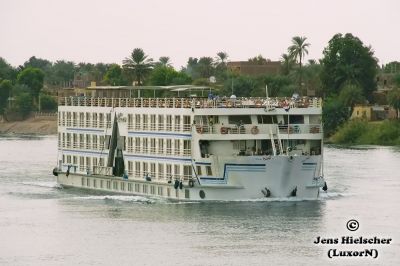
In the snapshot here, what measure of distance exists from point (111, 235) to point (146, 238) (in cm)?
189

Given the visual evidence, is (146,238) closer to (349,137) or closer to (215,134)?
(215,134)

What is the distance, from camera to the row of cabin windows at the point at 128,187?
7381 centimetres

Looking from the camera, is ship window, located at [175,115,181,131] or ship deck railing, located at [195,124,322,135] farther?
ship window, located at [175,115,181,131]

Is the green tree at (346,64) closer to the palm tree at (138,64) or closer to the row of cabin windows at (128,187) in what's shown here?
the palm tree at (138,64)

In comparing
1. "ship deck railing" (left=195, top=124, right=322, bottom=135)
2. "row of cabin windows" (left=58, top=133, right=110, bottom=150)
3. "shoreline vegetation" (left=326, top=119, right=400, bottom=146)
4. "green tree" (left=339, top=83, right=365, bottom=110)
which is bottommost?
"shoreline vegetation" (left=326, top=119, right=400, bottom=146)

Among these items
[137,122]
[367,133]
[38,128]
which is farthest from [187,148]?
[38,128]

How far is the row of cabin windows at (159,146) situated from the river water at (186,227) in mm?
2672

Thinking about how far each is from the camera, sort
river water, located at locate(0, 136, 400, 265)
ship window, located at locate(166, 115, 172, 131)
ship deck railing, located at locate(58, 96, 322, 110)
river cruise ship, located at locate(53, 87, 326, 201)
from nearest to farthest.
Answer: river water, located at locate(0, 136, 400, 265) → river cruise ship, located at locate(53, 87, 326, 201) → ship deck railing, located at locate(58, 96, 322, 110) → ship window, located at locate(166, 115, 172, 131)

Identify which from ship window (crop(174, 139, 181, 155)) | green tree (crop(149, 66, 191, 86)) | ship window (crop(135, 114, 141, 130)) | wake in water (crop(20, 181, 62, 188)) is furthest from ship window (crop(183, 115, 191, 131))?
green tree (crop(149, 66, 191, 86))

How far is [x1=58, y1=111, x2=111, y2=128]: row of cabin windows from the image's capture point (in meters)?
80.6

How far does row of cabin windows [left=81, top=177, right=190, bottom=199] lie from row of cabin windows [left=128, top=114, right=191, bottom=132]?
310 centimetres

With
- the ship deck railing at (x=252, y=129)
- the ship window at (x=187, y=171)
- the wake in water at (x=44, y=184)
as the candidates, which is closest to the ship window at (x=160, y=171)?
the ship window at (x=187, y=171)

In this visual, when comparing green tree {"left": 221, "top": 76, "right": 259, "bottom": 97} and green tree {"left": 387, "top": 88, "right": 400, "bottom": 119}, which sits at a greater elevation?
green tree {"left": 221, "top": 76, "right": 259, "bottom": 97}

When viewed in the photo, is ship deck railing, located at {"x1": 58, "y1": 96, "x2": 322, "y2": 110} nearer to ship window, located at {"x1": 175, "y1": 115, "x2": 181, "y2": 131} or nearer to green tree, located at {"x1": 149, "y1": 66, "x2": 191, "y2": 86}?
ship window, located at {"x1": 175, "y1": 115, "x2": 181, "y2": 131}
